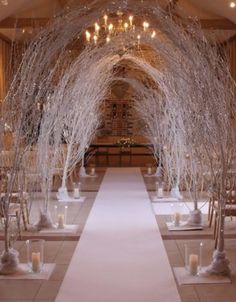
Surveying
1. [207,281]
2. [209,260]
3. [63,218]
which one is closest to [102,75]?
[63,218]

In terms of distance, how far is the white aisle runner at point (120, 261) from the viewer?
426 centimetres

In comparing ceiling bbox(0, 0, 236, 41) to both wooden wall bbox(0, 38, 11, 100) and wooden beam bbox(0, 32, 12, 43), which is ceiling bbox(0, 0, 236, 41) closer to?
wooden beam bbox(0, 32, 12, 43)

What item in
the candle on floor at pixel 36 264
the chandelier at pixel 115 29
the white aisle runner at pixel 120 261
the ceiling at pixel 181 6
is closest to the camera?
the white aisle runner at pixel 120 261

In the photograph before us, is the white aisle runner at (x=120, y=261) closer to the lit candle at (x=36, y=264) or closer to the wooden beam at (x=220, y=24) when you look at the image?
the lit candle at (x=36, y=264)

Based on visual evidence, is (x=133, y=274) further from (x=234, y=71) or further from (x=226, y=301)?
(x=234, y=71)

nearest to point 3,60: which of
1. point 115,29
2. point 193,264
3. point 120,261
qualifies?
point 115,29

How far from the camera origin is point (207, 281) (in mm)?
4480

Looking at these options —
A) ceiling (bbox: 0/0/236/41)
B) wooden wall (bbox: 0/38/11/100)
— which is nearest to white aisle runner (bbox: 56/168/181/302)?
ceiling (bbox: 0/0/236/41)

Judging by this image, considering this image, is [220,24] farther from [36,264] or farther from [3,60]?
[36,264]

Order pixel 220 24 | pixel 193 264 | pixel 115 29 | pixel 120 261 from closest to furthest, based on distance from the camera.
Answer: pixel 193 264
pixel 120 261
pixel 115 29
pixel 220 24

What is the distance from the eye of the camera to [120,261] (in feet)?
16.9

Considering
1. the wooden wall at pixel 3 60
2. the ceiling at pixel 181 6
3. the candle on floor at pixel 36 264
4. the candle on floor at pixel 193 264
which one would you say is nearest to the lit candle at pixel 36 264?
the candle on floor at pixel 36 264

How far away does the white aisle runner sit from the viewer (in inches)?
168

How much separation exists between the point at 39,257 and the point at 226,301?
61.3 inches
